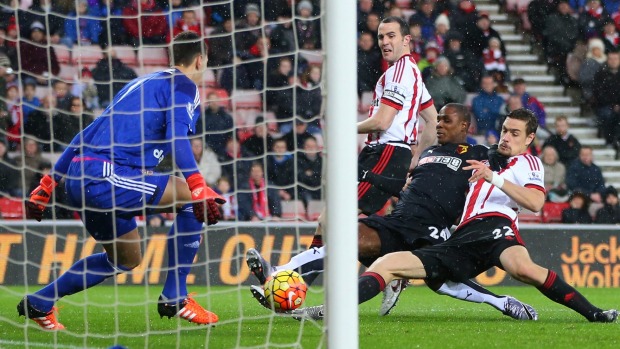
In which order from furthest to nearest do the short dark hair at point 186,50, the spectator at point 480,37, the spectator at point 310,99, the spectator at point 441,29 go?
1. the spectator at point 480,37
2. the spectator at point 441,29
3. the spectator at point 310,99
4. the short dark hair at point 186,50

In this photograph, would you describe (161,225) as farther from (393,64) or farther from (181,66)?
(181,66)

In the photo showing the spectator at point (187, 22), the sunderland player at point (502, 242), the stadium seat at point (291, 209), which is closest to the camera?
the sunderland player at point (502, 242)

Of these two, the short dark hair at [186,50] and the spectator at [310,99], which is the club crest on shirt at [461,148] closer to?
the short dark hair at [186,50]

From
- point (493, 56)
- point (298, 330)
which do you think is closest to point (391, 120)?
point (298, 330)

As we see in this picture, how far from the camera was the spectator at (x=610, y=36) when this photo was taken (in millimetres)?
13867

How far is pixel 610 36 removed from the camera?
1402 cm

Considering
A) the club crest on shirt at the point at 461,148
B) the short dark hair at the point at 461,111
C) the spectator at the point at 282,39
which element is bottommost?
the club crest on shirt at the point at 461,148

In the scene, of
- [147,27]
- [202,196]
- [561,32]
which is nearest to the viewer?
[202,196]

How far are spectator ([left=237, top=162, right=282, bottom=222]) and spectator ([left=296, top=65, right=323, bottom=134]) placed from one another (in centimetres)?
96

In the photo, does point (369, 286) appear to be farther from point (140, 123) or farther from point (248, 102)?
point (248, 102)

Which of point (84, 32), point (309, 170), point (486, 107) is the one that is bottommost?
point (309, 170)

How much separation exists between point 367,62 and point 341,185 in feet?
27.6

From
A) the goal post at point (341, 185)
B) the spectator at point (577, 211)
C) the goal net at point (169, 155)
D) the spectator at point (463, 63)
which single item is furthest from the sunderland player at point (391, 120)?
the spectator at point (463, 63)

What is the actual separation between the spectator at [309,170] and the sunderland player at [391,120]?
266 cm
